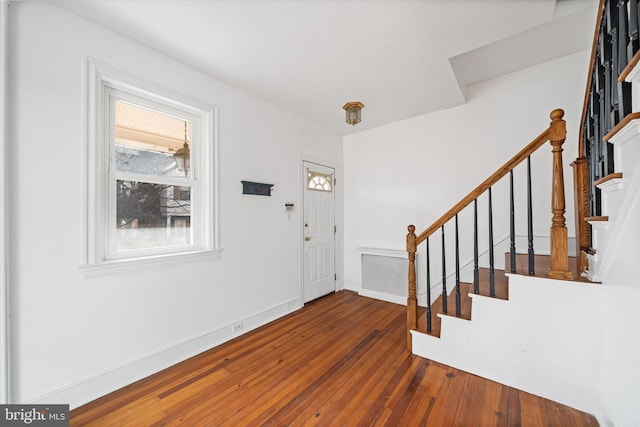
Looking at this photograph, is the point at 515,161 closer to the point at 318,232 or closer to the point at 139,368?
the point at 318,232

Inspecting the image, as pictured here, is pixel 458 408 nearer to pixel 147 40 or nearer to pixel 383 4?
pixel 383 4

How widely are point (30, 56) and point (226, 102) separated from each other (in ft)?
4.40

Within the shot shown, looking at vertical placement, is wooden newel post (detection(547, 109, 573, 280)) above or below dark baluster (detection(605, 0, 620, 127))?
below

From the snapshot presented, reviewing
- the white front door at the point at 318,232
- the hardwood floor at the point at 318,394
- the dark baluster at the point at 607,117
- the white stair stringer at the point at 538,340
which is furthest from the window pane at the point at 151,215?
the dark baluster at the point at 607,117

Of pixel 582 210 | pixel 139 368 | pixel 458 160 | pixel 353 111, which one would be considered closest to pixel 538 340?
pixel 582 210

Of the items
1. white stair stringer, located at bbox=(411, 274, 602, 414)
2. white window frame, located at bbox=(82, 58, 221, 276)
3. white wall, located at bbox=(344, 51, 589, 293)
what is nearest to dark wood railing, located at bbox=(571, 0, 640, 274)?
white stair stringer, located at bbox=(411, 274, 602, 414)

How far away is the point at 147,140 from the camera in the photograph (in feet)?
Result: 6.98

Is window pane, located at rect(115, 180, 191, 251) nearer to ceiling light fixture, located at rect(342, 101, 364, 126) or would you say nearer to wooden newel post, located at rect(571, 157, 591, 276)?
ceiling light fixture, located at rect(342, 101, 364, 126)

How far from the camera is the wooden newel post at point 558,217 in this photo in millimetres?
1644

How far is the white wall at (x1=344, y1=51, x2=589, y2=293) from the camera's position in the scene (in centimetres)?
264

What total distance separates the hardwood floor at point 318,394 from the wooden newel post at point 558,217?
2.90ft

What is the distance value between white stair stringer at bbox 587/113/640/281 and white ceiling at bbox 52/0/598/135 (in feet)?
3.90

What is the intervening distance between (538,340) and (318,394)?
5.17 ft

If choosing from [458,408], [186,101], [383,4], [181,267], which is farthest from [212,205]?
[458,408]
